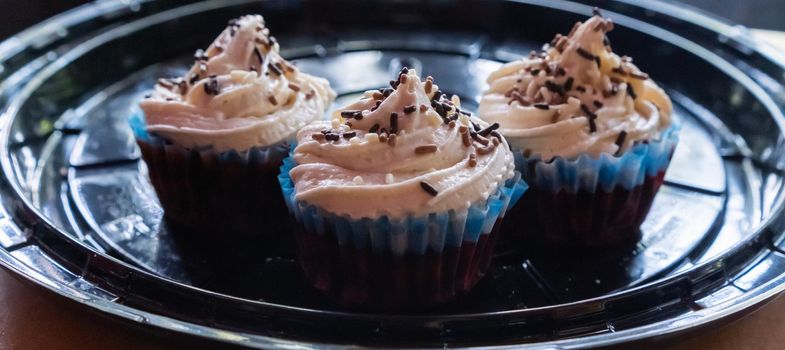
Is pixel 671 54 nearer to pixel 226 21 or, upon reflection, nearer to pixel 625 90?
pixel 625 90

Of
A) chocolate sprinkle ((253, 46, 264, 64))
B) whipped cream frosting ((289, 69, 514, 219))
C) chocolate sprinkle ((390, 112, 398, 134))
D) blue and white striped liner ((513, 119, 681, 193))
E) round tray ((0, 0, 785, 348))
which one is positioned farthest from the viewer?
chocolate sprinkle ((253, 46, 264, 64))

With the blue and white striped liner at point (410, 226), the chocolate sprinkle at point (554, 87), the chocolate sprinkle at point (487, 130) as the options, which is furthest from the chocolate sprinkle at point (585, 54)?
the blue and white striped liner at point (410, 226)

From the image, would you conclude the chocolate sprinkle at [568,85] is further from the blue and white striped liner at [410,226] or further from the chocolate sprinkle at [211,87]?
the chocolate sprinkle at [211,87]

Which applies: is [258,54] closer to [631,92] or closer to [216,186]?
[216,186]

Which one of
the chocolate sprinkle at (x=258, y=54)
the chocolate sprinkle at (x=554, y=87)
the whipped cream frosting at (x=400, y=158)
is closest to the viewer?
the whipped cream frosting at (x=400, y=158)

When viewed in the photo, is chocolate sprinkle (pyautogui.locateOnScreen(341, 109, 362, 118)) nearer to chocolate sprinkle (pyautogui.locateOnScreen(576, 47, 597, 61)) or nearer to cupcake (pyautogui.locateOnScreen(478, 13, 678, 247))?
cupcake (pyautogui.locateOnScreen(478, 13, 678, 247))

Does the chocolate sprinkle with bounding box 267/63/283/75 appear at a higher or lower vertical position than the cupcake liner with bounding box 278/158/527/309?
higher

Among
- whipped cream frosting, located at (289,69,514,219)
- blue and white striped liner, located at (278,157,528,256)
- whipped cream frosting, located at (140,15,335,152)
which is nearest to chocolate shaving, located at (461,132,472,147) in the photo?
whipped cream frosting, located at (289,69,514,219)
